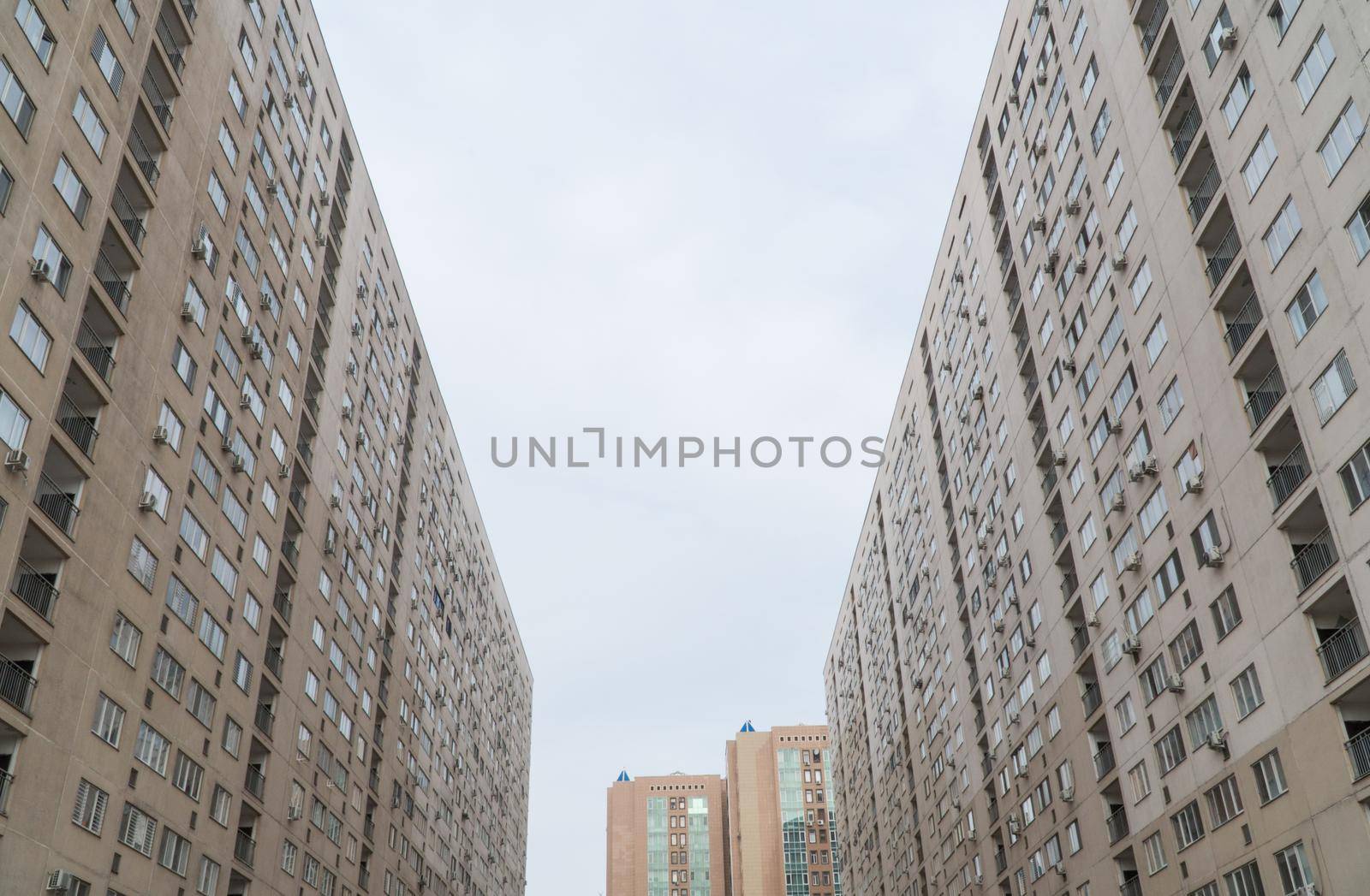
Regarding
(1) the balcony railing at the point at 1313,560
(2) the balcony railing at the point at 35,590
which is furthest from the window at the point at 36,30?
(1) the balcony railing at the point at 1313,560

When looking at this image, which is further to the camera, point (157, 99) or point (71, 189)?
point (157, 99)

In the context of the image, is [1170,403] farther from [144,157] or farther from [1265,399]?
[144,157]

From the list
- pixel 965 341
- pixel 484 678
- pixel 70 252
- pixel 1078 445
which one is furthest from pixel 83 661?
pixel 484 678

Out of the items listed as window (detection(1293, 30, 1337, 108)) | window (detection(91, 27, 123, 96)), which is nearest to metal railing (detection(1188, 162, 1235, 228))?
window (detection(1293, 30, 1337, 108))

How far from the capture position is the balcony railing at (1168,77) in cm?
4409

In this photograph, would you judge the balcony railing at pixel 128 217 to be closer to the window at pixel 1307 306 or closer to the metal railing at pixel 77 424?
the metal railing at pixel 77 424

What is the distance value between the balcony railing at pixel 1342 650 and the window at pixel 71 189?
38.8 meters

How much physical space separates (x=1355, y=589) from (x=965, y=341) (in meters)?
41.1

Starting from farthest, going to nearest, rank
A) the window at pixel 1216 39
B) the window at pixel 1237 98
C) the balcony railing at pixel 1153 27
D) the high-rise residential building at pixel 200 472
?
the balcony railing at pixel 1153 27 → the window at pixel 1216 39 → the window at pixel 1237 98 → the high-rise residential building at pixel 200 472

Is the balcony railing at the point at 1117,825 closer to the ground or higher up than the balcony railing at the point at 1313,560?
closer to the ground

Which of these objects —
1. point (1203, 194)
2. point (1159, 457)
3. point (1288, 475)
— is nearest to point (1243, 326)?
point (1288, 475)

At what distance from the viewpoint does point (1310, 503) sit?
3491 centimetres

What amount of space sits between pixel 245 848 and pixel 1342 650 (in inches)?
1599

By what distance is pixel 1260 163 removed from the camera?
37.6 metres
